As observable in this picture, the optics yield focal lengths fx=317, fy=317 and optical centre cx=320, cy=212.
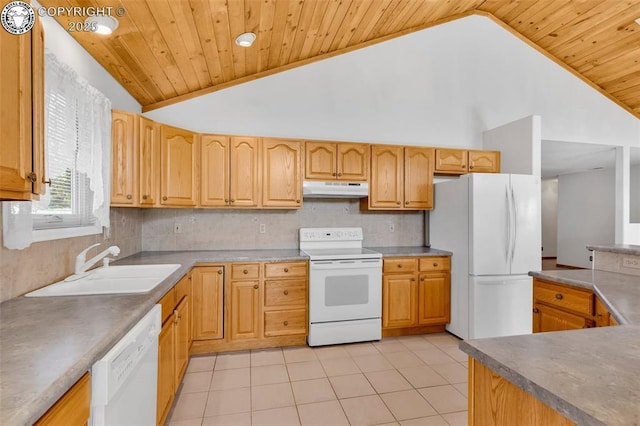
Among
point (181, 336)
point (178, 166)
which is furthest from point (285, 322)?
point (178, 166)

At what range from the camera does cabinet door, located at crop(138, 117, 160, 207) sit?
265cm

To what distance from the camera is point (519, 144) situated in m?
3.73

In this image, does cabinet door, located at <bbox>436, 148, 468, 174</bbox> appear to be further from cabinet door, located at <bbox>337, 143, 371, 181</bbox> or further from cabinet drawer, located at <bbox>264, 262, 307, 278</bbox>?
cabinet drawer, located at <bbox>264, 262, 307, 278</bbox>

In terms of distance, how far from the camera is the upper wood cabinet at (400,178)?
11.7ft

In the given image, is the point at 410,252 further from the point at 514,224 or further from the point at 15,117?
the point at 15,117

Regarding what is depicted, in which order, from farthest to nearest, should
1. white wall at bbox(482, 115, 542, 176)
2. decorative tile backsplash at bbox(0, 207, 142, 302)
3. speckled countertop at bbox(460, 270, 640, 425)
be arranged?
white wall at bbox(482, 115, 542, 176), decorative tile backsplash at bbox(0, 207, 142, 302), speckled countertop at bbox(460, 270, 640, 425)

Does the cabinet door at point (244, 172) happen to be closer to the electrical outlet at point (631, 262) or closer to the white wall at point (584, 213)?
the electrical outlet at point (631, 262)

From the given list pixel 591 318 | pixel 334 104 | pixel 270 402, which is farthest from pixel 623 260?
pixel 334 104

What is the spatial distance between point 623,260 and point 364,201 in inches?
88.4

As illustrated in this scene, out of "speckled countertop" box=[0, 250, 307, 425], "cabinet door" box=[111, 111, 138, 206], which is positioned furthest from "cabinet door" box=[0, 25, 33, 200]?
"cabinet door" box=[111, 111, 138, 206]

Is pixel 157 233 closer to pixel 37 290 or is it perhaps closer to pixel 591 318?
pixel 37 290

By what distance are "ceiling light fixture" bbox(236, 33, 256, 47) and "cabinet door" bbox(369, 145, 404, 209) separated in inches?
64.2

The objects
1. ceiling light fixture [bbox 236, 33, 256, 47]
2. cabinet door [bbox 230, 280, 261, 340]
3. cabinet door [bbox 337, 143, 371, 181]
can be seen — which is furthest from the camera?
cabinet door [bbox 337, 143, 371, 181]

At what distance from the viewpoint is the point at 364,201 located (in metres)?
3.72
